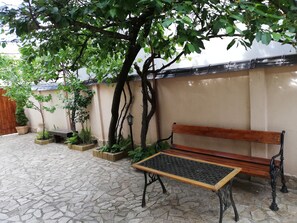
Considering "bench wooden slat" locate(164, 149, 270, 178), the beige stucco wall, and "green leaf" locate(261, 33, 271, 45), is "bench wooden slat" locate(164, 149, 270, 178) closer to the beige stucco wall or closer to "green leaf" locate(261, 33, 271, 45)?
the beige stucco wall

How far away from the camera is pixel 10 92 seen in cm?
721

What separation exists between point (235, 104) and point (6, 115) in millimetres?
9579

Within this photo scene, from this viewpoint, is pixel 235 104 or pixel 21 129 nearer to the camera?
pixel 235 104

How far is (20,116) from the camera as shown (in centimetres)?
921

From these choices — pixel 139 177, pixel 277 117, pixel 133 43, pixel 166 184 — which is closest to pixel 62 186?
pixel 139 177

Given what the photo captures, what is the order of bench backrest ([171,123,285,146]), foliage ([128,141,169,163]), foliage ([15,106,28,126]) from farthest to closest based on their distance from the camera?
foliage ([15,106,28,126]) < foliage ([128,141,169,163]) < bench backrest ([171,123,285,146])

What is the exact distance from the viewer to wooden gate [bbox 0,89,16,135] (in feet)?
31.1

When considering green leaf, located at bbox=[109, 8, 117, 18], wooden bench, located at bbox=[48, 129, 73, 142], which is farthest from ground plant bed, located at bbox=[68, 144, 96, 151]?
green leaf, located at bbox=[109, 8, 117, 18]

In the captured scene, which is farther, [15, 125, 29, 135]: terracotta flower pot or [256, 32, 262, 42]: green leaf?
[15, 125, 29, 135]: terracotta flower pot

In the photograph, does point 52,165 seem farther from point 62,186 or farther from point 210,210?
point 210,210

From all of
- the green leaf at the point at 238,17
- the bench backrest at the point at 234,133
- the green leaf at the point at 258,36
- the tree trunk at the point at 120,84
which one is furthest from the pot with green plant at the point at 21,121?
the green leaf at the point at 258,36

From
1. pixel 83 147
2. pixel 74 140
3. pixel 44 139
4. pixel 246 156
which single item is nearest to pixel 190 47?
pixel 246 156

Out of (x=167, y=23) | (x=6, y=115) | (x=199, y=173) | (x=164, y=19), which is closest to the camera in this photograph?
(x=167, y=23)

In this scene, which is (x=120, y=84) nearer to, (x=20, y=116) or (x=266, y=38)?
(x=266, y=38)
